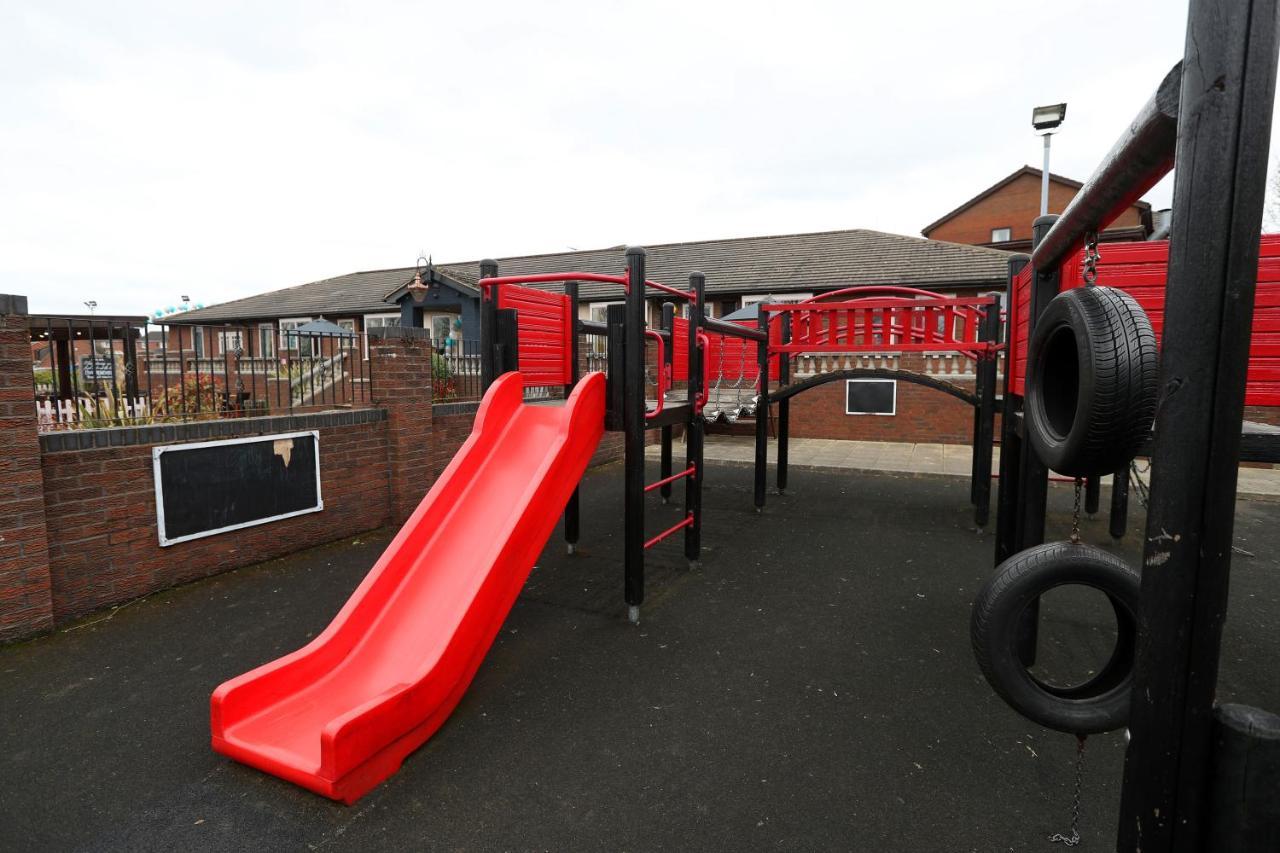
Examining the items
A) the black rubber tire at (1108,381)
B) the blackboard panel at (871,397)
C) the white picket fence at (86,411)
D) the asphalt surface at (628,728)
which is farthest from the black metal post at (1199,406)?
the blackboard panel at (871,397)

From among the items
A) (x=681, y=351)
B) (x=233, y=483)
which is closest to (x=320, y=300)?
(x=681, y=351)

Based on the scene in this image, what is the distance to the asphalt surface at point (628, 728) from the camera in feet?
8.47

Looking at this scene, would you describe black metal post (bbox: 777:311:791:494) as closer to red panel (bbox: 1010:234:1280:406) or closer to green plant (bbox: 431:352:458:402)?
red panel (bbox: 1010:234:1280:406)

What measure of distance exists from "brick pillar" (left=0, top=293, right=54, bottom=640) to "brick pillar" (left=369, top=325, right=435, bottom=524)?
2.96m

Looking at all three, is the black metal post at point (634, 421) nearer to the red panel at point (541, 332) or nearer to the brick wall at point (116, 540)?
the red panel at point (541, 332)

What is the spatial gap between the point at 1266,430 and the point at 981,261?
14636 mm

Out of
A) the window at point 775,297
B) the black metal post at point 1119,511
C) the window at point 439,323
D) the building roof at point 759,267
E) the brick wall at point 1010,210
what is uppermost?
the brick wall at point 1010,210

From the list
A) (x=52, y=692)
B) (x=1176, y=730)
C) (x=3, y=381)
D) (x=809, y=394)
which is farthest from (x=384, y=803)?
(x=809, y=394)

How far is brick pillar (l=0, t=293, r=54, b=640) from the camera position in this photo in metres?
4.09

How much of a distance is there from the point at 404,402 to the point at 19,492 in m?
3.35

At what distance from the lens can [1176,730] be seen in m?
1.19

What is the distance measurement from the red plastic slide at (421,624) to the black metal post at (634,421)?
242mm

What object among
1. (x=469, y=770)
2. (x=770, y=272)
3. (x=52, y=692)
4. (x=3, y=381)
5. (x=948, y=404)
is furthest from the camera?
(x=770, y=272)

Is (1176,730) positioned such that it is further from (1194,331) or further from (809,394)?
(809,394)
